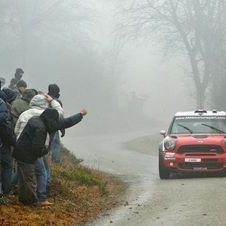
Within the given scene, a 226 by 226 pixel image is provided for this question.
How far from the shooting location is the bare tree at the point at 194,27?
124ft

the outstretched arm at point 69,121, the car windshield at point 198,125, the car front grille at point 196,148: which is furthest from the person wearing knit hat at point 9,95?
the car windshield at point 198,125

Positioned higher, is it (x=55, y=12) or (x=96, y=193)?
(x=55, y=12)

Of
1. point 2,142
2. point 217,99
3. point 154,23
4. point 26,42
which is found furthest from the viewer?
point 26,42

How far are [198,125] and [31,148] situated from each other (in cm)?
841

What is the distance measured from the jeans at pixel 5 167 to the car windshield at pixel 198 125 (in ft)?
26.0

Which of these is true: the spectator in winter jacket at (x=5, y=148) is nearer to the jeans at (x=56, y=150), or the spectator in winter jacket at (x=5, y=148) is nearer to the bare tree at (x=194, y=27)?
the jeans at (x=56, y=150)

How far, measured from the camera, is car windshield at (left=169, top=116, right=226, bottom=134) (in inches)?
707

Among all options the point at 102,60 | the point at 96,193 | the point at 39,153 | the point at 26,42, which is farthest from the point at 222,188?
the point at 102,60

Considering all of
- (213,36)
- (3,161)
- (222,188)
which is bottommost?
(222,188)

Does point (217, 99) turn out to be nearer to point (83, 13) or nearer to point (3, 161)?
point (83, 13)

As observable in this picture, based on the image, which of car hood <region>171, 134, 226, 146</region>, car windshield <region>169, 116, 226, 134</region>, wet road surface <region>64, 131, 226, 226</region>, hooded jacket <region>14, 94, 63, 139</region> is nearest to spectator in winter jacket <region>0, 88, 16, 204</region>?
hooded jacket <region>14, 94, 63, 139</region>

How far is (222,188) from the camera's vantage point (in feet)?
46.0

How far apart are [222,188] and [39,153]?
496cm

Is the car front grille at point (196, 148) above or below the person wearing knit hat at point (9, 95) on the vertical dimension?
below
